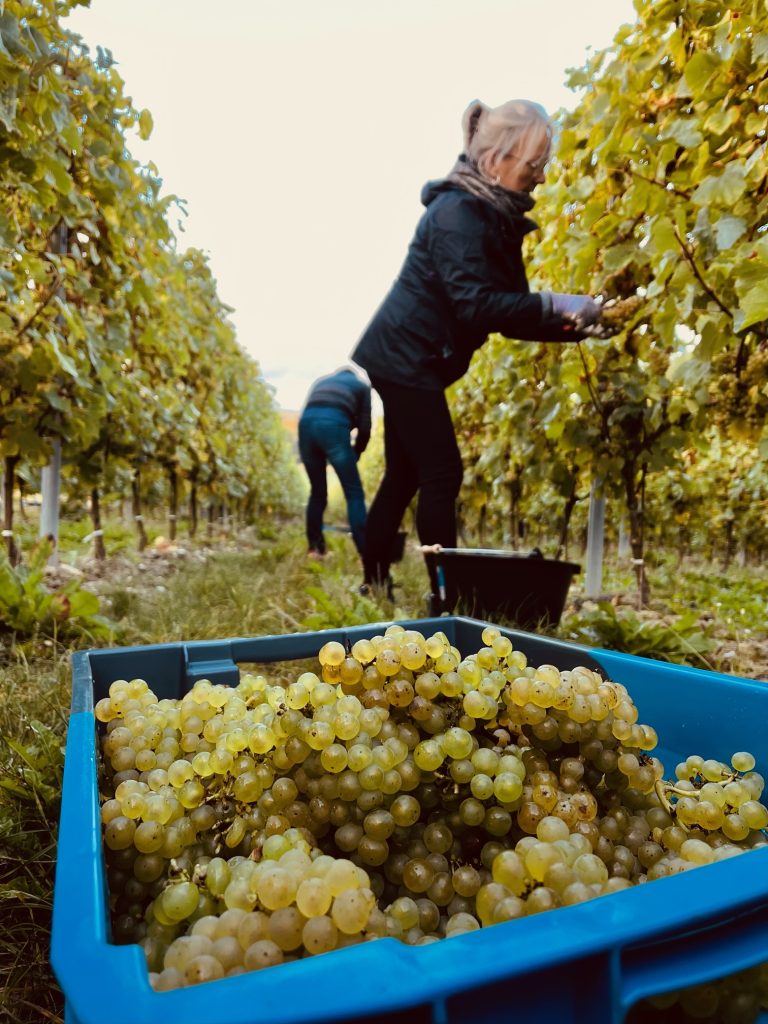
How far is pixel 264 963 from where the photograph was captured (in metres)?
0.50

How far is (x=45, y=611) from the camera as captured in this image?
8.21 ft

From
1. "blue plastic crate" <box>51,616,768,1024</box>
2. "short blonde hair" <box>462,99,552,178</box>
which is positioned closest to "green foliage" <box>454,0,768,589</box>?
"short blonde hair" <box>462,99,552,178</box>

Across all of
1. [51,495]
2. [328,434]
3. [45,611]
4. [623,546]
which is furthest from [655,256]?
[623,546]

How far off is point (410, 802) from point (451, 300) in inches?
87.1

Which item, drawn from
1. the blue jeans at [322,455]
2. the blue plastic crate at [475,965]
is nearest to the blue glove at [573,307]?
the blue plastic crate at [475,965]

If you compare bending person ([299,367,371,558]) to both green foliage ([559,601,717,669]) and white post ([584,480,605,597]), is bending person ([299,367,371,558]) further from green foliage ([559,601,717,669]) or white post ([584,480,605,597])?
green foliage ([559,601,717,669])

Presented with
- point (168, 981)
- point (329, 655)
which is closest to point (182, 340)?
point (329, 655)

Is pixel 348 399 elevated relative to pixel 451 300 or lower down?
elevated

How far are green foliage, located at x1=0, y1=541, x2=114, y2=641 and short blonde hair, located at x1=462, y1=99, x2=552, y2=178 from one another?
2.32m

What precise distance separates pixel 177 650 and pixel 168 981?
2.94ft

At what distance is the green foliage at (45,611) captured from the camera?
2457 millimetres

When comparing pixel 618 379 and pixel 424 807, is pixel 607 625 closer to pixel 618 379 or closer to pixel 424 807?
pixel 618 379

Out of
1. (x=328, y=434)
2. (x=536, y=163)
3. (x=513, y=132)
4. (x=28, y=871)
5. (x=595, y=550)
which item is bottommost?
(x=28, y=871)

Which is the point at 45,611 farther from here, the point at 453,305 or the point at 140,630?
the point at 453,305
